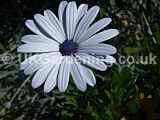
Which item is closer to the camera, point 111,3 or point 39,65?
point 39,65

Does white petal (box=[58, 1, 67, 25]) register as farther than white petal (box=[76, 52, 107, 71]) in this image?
Yes

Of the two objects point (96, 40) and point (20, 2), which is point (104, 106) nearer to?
point (96, 40)

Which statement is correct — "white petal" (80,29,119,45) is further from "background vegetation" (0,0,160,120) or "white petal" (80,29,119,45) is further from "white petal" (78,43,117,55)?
"background vegetation" (0,0,160,120)

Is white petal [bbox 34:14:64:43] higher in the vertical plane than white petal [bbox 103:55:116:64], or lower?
higher

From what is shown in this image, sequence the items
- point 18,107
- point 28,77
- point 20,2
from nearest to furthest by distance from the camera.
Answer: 1. point 28,77
2. point 18,107
3. point 20,2

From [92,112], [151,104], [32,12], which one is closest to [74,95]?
[92,112]

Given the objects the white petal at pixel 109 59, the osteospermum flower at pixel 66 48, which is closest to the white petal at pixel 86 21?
the osteospermum flower at pixel 66 48

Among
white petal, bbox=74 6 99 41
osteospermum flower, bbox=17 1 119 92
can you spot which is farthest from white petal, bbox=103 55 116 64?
white petal, bbox=74 6 99 41

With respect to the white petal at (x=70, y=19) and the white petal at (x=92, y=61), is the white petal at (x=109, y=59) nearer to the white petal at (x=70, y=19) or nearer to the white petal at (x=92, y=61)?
the white petal at (x=92, y=61)

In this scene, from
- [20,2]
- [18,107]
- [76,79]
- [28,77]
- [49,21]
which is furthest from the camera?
[20,2]
